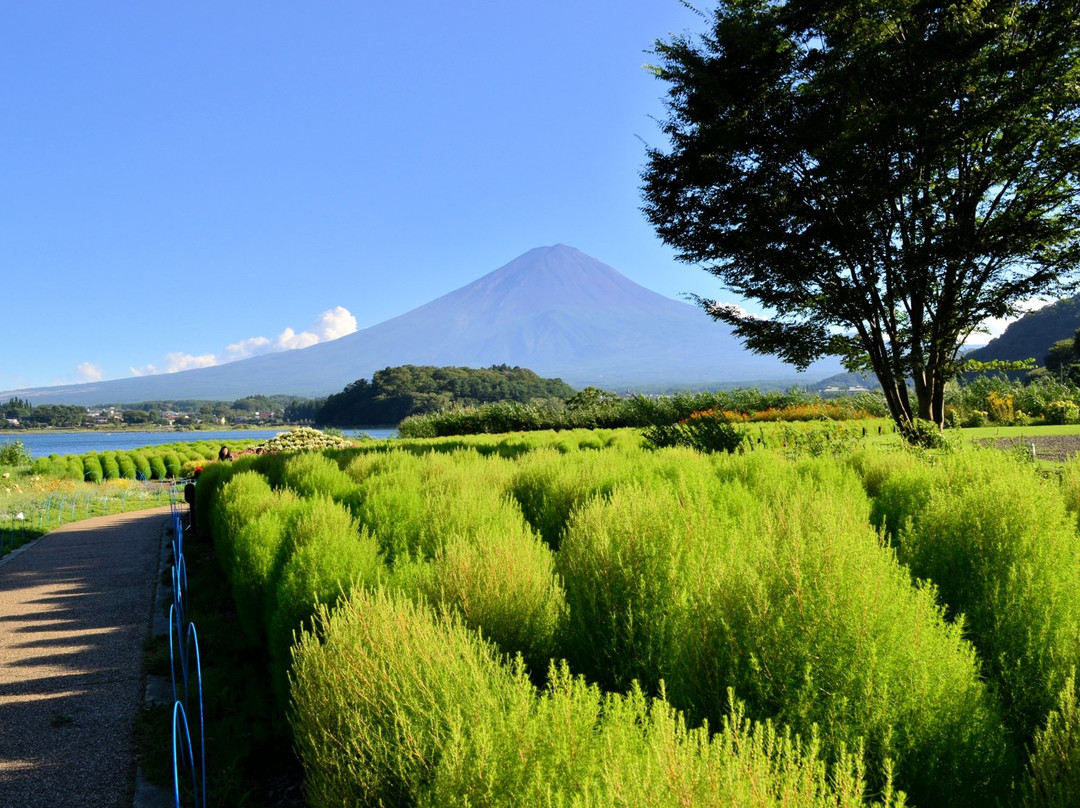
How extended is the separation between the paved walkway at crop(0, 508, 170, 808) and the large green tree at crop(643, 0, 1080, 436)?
1186 cm

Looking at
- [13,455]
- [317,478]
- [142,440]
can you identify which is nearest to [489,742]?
[317,478]

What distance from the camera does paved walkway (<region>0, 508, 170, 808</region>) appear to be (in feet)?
13.5

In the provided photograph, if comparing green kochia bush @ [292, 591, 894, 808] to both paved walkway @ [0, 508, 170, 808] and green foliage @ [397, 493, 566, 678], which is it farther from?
paved walkway @ [0, 508, 170, 808]

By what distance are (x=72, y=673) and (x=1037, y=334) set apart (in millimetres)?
87008

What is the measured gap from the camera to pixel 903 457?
24.0ft

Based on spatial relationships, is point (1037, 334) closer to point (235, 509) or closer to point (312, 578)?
point (235, 509)

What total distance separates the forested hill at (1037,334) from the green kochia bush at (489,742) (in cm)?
7722

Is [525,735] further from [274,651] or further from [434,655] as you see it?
[274,651]

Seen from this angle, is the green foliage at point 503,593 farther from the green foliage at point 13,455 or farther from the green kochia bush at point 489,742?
the green foliage at point 13,455

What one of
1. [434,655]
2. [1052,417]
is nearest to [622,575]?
[434,655]

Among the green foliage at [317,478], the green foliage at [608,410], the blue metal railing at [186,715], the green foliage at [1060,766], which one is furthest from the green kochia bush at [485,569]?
the green foliage at [608,410]

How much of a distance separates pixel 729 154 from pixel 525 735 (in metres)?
13.7

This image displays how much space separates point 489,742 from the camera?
6.34 feet

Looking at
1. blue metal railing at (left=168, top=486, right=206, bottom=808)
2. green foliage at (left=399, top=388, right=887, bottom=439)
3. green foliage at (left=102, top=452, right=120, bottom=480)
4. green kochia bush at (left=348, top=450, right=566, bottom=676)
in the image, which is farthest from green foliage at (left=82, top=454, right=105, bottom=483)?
green kochia bush at (left=348, top=450, right=566, bottom=676)
